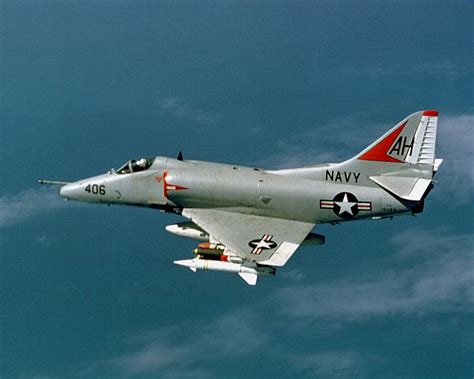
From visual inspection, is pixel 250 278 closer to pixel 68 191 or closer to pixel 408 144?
pixel 408 144

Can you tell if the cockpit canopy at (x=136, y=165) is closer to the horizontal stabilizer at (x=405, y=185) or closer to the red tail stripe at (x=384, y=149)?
the red tail stripe at (x=384, y=149)

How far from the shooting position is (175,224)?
123 feet

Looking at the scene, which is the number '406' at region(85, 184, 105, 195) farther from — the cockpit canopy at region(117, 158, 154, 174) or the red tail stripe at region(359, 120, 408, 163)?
the red tail stripe at region(359, 120, 408, 163)

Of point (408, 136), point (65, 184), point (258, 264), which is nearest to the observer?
point (258, 264)

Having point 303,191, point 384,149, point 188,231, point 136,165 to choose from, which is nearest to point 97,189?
point 136,165

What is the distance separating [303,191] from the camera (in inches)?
1416

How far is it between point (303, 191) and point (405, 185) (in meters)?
4.25

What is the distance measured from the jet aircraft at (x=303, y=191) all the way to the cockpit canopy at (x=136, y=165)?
98 centimetres

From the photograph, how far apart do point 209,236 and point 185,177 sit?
2.74 m

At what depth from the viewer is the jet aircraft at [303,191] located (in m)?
35.6

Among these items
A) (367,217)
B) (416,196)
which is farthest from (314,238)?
(416,196)

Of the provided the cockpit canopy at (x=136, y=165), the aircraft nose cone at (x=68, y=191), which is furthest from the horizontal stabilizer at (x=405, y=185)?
the aircraft nose cone at (x=68, y=191)

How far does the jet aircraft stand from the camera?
117 feet

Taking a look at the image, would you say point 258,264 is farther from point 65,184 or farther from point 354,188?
point 65,184
